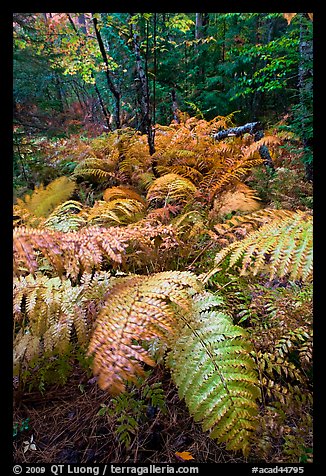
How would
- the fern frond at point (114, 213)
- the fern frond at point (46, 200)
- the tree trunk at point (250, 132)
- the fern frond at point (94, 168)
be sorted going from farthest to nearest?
1. the fern frond at point (94, 168)
2. the tree trunk at point (250, 132)
3. the fern frond at point (46, 200)
4. the fern frond at point (114, 213)

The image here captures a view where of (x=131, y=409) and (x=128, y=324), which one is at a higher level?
(x=128, y=324)

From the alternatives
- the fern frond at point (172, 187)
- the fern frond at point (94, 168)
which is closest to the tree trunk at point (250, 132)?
the fern frond at point (172, 187)

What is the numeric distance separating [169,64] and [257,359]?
5918mm

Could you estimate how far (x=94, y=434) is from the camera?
116 centimetres

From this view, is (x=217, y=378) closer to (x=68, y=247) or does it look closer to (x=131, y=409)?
(x=131, y=409)

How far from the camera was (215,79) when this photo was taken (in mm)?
5250

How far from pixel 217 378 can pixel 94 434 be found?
24.7 inches

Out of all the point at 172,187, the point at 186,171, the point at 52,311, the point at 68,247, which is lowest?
the point at 52,311

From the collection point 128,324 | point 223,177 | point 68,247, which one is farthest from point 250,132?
point 128,324

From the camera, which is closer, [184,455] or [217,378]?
[217,378]

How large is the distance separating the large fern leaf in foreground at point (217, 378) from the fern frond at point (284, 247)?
255mm

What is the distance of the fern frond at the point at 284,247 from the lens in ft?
3.01

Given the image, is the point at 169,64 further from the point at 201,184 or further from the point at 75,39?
the point at 201,184

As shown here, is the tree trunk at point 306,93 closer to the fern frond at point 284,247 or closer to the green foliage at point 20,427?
the fern frond at point 284,247
